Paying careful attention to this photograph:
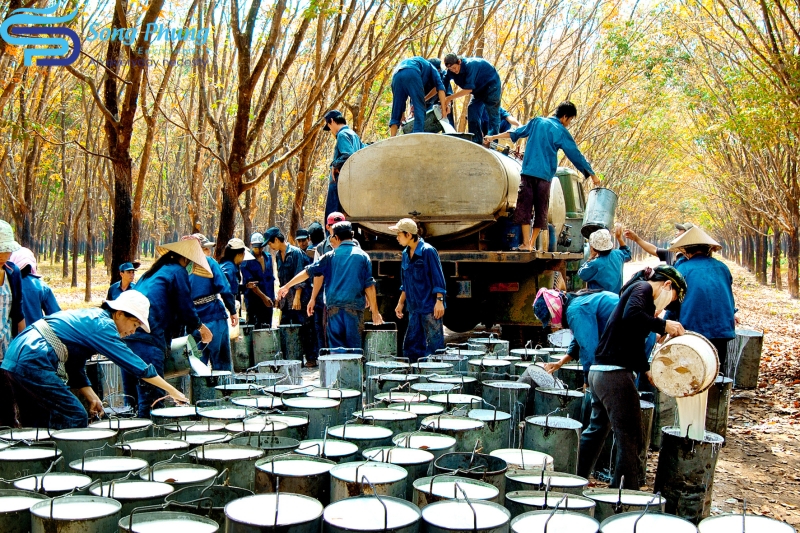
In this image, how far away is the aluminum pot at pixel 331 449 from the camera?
3.35 m

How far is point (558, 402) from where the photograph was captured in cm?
470

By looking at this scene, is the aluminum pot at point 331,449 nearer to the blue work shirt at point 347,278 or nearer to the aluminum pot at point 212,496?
the aluminum pot at point 212,496

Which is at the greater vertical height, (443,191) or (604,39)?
(604,39)

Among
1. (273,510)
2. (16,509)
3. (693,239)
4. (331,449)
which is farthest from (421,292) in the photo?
(16,509)

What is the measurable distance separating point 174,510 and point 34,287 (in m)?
3.40

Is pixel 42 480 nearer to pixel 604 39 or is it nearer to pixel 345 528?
pixel 345 528

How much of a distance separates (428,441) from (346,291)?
351 cm

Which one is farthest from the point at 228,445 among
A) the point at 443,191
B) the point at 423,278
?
the point at 443,191

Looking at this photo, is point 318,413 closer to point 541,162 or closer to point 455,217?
point 455,217

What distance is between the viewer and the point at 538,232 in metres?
8.52

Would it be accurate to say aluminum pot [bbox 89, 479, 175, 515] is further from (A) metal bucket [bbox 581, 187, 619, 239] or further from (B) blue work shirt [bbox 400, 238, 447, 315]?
(A) metal bucket [bbox 581, 187, 619, 239]

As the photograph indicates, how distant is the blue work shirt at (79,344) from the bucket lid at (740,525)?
2940mm

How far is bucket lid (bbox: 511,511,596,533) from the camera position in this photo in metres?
2.60

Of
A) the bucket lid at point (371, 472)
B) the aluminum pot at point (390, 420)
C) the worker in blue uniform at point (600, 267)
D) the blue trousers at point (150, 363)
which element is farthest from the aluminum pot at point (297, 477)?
the worker in blue uniform at point (600, 267)
